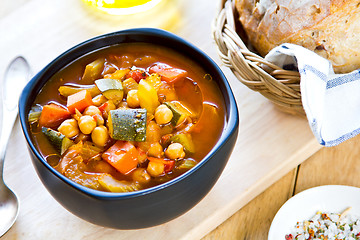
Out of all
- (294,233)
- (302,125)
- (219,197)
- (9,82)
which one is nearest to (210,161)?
(219,197)

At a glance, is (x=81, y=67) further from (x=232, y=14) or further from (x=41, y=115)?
(x=232, y=14)

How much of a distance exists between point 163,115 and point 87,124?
0.24 meters

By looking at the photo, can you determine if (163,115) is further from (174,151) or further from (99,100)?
(99,100)

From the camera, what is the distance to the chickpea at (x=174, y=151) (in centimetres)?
157

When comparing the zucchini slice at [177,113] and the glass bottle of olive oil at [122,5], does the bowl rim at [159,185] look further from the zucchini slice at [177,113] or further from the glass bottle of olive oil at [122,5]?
the glass bottle of olive oil at [122,5]

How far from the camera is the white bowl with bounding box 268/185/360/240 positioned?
1.86 m

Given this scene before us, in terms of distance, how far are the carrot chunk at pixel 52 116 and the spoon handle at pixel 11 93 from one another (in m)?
0.34

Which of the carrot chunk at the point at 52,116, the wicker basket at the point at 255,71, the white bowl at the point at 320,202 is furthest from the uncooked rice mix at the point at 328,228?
the carrot chunk at the point at 52,116

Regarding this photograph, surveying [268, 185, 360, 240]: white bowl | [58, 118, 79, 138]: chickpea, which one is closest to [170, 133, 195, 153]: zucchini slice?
[58, 118, 79, 138]: chickpea

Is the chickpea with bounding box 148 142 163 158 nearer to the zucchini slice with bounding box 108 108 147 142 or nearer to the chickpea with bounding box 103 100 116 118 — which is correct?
the zucchini slice with bounding box 108 108 147 142

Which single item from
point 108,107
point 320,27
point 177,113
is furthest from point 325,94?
point 108,107

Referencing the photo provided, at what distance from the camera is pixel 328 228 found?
183 cm

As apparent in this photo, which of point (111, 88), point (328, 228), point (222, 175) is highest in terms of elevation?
point (111, 88)

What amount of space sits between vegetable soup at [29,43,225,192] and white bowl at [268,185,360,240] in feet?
1.47
